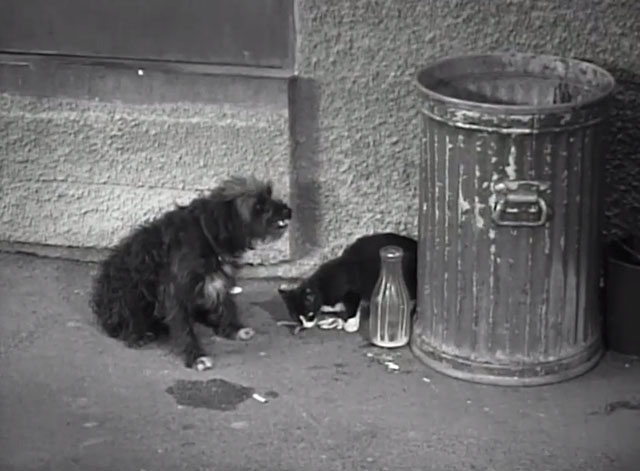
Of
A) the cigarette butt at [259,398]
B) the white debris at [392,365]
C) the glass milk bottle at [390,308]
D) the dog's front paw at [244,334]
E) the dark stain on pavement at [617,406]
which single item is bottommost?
the dark stain on pavement at [617,406]

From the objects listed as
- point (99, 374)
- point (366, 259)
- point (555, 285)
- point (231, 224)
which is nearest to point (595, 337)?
point (555, 285)

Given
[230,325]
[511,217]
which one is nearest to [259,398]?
[230,325]

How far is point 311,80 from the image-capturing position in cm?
616

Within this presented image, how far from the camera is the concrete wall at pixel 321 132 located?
5.89 m

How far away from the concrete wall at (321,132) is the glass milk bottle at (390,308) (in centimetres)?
45

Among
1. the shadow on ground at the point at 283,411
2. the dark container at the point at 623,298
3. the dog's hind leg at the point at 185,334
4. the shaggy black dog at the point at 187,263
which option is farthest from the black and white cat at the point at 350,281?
the dark container at the point at 623,298

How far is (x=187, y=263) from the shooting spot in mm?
5652

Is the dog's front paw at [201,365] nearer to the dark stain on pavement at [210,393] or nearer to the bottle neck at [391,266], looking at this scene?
the dark stain on pavement at [210,393]

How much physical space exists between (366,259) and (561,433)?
131cm

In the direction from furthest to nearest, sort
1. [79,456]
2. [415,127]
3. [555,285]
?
[415,127] < [555,285] < [79,456]

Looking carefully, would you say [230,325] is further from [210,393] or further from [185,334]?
[210,393]

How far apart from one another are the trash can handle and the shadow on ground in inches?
27.4

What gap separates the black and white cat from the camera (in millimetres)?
6098

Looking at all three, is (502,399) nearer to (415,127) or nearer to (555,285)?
(555,285)
